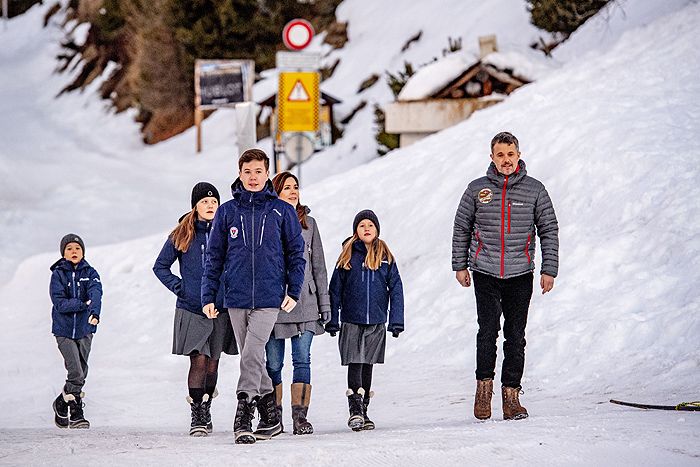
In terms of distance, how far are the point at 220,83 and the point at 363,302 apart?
26.8m

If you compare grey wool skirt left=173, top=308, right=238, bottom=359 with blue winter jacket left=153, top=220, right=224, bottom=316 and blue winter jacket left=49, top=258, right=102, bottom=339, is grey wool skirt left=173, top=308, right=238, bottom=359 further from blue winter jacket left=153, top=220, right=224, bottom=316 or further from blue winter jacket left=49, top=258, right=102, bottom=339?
blue winter jacket left=49, top=258, right=102, bottom=339

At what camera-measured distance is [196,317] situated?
22.6 feet

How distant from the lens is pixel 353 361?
7.11m

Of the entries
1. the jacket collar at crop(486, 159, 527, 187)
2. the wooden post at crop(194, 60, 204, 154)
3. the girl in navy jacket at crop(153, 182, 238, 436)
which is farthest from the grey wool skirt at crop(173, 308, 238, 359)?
the wooden post at crop(194, 60, 204, 154)

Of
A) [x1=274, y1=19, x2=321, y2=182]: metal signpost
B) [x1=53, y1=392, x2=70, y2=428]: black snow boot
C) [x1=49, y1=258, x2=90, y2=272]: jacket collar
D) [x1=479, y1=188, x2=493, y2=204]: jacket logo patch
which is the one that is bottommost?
[x1=53, y1=392, x2=70, y2=428]: black snow boot

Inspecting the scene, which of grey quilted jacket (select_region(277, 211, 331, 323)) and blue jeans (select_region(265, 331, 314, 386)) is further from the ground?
grey quilted jacket (select_region(277, 211, 331, 323))

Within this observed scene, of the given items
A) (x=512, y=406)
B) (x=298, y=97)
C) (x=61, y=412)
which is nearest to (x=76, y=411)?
(x=61, y=412)

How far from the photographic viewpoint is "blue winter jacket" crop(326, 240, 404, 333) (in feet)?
23.4

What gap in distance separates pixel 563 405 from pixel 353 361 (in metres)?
1.44

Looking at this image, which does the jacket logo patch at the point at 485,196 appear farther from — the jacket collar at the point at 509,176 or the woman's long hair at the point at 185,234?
the woman's long hair at the point at 185,234

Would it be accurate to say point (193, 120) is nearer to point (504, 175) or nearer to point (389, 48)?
point (389, 48)


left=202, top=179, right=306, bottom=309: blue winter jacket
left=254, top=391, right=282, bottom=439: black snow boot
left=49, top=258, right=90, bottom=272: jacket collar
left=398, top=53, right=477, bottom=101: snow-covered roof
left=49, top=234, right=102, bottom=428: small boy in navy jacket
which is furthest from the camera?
left=398, top=53, right=477, bottom=101: snow-covered roof

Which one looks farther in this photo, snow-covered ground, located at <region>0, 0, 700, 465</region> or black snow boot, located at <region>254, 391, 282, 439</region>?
black snow boot, located at <region>254, 391, 282, 439</region>

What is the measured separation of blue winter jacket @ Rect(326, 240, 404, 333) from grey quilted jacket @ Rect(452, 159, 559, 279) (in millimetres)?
727
